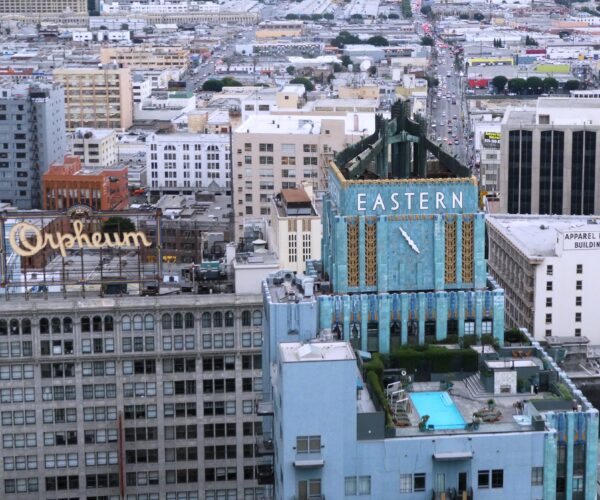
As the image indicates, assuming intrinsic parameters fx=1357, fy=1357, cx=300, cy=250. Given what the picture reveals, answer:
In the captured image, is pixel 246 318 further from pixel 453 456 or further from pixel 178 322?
pixel 453 456

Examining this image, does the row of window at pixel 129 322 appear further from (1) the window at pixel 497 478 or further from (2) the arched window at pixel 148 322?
(1) the window at pixel 497 478

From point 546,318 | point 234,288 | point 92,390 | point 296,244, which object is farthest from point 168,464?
point 546,318

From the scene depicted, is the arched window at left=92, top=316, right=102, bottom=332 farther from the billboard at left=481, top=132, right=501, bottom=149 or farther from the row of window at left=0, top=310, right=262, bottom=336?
the billboard at left=481, top=132, right=501, bottom=149

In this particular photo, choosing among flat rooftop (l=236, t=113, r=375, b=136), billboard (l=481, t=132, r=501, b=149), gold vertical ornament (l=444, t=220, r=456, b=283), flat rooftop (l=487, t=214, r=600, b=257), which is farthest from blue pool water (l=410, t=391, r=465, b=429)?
billboard (l=481, t=132, r=501, b=149)

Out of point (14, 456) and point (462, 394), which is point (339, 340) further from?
point (14, 456)

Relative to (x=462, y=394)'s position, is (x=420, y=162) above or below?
above
